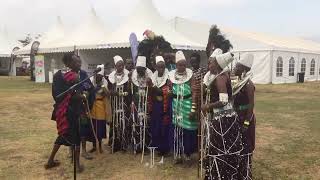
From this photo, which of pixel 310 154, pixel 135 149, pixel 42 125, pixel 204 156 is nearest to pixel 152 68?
pixel 135 149

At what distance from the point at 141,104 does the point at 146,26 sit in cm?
1456

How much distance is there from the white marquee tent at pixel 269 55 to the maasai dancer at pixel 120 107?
59.9ft

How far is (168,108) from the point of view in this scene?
6355 millimetres

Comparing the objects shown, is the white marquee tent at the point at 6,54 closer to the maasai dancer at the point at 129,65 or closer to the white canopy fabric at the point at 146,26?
the white canopy fabric at the point at 146,26

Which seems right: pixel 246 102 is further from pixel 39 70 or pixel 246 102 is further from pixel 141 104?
pixel 39 70

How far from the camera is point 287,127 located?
32.7ft

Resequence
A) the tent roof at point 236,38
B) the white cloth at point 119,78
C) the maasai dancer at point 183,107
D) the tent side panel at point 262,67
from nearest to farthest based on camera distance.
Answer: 1. the maasai dancer at point 183,107
2. the white cloth at point 119,78
3. the tent side panel at point 262,67
4. the tent roof at point 236,38

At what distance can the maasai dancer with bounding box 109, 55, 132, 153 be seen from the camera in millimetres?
6715

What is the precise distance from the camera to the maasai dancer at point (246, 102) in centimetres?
492

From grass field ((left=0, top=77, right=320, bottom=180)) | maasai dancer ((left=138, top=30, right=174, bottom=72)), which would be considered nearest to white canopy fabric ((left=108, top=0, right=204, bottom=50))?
grass field ((left=0, top=77, right=320, bottom=180))

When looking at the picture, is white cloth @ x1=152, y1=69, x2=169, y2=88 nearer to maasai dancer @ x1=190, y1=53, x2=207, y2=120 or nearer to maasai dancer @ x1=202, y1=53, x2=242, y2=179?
maasai dancer @ x1=190, y1=53, x2=207, y2=120

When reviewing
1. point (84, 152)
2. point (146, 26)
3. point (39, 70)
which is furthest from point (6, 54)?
point (84, 152)

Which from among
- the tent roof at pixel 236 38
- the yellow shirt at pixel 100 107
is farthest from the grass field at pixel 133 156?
the tent roof at pixel 236 38

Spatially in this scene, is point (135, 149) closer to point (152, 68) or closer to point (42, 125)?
point (152, 68)
